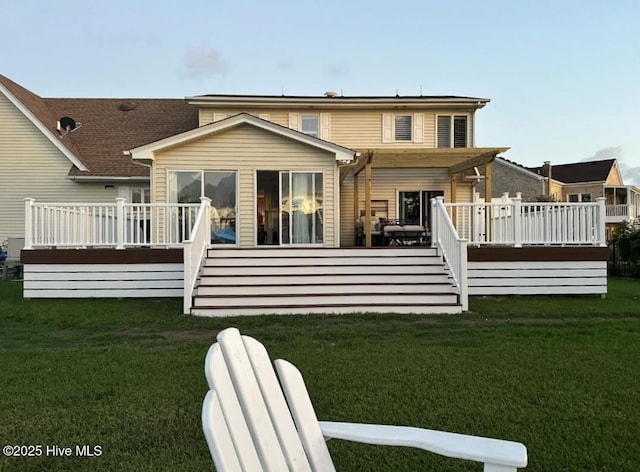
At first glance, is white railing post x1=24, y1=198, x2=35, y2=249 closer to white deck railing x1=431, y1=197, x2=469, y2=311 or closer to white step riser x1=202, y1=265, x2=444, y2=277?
white step riser x1=202, y1=265, x2=444, y2=277

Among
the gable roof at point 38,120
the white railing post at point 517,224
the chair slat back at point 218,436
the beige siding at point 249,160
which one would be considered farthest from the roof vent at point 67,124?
the chair slat back at point 218,436

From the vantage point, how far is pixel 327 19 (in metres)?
15.0

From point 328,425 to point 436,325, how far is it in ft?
17.8

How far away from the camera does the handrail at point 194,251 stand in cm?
802

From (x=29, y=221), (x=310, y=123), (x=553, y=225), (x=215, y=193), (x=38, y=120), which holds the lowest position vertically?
(x=553, y=225)

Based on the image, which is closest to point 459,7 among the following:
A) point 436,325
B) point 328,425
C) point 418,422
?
point 436,325

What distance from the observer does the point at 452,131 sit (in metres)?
16.9

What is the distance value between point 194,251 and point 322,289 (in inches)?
92.0

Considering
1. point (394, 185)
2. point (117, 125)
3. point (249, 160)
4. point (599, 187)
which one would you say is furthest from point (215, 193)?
point (599, 187)

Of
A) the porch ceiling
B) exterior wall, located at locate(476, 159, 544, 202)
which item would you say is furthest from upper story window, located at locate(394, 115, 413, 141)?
exterior wall, located at locate(476, 159, 544, 202)

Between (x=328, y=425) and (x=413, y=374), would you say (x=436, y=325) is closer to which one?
(x=413, y=374)

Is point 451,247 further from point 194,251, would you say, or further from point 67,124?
point 67,124

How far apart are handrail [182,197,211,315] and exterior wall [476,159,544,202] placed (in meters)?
29.8

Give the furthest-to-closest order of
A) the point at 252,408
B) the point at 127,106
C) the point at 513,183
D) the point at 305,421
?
the point at 513,183 → the point at 127,106 → the point at 305,421 → the point at 252,408
